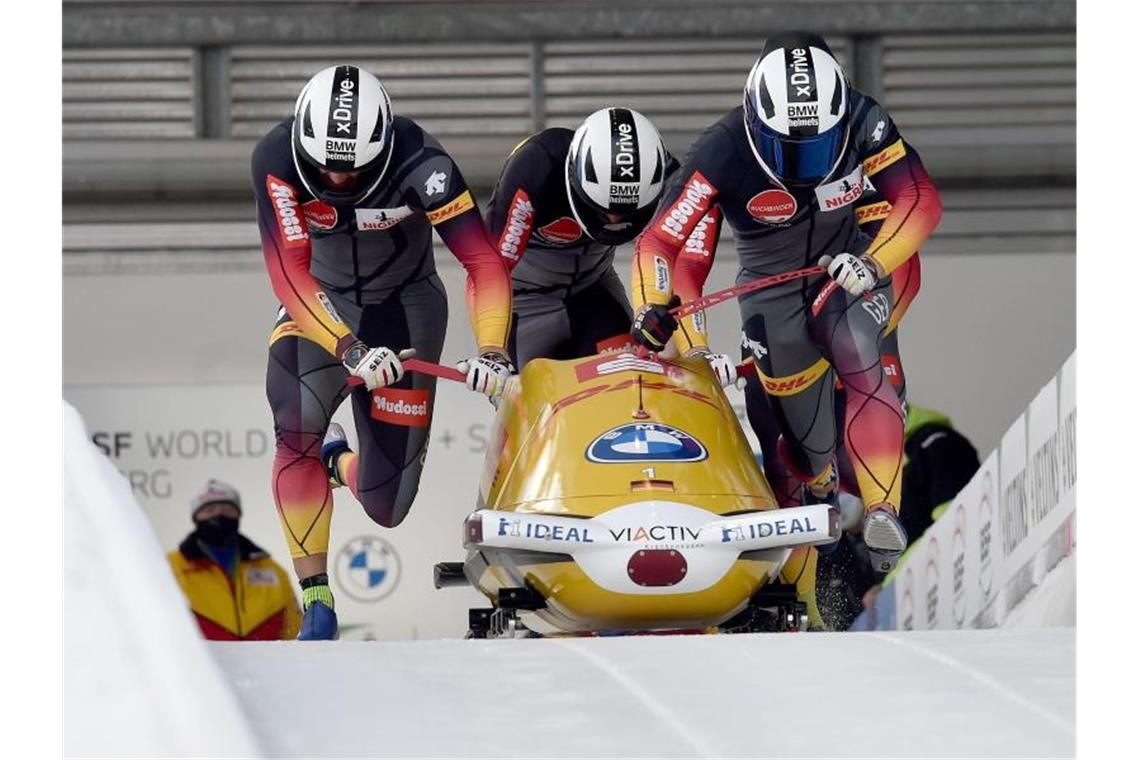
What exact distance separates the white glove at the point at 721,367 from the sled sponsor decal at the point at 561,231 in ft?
2.34

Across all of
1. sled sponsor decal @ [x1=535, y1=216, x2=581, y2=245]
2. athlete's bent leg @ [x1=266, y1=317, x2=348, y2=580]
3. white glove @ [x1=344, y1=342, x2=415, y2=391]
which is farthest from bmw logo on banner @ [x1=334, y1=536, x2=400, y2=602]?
white glove @ [x1=344, y1=342, x2=415, y2=391]

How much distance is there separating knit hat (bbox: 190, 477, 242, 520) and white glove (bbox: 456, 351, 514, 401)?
3700 mm

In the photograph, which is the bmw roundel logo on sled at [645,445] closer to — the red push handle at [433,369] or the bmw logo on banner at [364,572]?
the red push handle at [433,369]

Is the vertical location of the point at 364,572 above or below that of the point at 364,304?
below

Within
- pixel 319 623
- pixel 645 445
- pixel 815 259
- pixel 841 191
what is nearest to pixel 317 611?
pixel 319 623

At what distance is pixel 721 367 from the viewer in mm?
4957

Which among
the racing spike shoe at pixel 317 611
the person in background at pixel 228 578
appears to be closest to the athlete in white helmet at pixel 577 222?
the racing spike shoe at pixel 317 611

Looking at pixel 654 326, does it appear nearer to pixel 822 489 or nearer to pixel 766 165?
pixel 766 165

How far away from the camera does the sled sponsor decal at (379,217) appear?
17.0 ft

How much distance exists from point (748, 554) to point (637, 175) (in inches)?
48.5

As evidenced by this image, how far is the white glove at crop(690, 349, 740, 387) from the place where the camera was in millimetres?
4922

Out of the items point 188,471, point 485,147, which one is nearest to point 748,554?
point 188,471

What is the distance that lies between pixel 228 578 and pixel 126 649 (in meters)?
6.06
